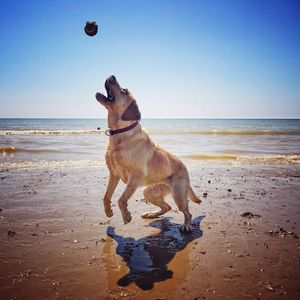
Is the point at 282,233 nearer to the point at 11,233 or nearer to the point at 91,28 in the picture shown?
the point at 11,233

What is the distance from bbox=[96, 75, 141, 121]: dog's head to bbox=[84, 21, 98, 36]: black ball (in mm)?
Answer: 1507

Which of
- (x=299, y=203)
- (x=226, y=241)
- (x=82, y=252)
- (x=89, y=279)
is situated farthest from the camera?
(x=299, y=203)

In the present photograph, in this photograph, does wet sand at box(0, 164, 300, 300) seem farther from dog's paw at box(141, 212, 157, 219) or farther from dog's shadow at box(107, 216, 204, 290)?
dog's paw at box(141, 212, 157, 219)

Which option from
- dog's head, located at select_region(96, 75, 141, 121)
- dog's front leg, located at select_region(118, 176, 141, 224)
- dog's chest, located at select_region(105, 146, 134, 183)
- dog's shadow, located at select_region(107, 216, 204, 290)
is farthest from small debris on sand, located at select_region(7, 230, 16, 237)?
dog's head, located at select_region(96, 75, 141, 121)

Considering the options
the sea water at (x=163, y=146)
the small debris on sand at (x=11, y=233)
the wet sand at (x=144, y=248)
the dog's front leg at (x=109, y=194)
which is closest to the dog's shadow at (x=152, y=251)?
the wet sand at (x=144, y=248)

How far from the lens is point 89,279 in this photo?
2.65 meters

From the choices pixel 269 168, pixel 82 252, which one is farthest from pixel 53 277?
A: pixel 269 168

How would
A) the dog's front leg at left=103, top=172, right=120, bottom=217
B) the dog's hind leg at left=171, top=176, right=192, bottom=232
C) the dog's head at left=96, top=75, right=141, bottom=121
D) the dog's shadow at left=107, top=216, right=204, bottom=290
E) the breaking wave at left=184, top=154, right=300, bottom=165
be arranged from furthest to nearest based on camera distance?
Result: 1. the breaking wave at left=184, top=154, right=300, bottom=165
2. the dog's hind leg at left=171, top=176, right=192, bottom=232
3. the dog's front leg at left=103, top=172, right=120, bottom=217
4. the dog's head at left=96, top=75, right=141, bottom=121
5. the dog's shadow at left=107, top=216, right=204, bottom=290

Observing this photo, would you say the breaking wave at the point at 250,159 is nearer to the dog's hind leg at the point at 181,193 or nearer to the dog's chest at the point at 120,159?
the dog's hind leg at the point at 181,193

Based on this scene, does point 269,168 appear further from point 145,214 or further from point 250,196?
point 145,214

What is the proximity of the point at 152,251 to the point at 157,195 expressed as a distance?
131 centimetres

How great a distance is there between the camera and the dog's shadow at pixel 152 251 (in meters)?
2.72

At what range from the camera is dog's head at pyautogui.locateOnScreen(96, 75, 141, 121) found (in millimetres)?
3650

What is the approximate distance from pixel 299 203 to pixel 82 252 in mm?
4116
